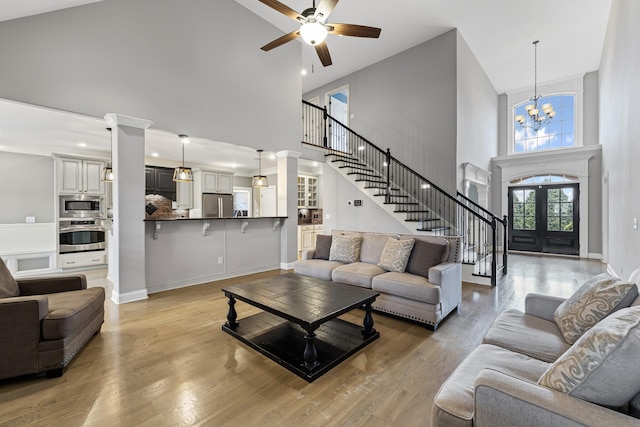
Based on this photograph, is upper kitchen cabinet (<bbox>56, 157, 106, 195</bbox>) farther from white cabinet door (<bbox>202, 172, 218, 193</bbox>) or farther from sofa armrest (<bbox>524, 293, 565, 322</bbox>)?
sofa armrest (<bbox>524, 293, 565, 322</bbox>)

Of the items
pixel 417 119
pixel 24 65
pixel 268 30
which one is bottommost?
pixel 24 65

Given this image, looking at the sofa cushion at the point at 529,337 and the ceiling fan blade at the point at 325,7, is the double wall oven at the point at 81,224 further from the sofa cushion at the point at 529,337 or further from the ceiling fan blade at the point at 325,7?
the sofa cushion at the point at 529,337

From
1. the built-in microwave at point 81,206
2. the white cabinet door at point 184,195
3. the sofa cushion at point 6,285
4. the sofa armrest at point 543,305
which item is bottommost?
the sofa armrest at point 543,305

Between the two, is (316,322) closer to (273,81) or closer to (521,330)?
(521,330)

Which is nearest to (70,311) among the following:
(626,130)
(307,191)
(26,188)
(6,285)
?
(6,285)

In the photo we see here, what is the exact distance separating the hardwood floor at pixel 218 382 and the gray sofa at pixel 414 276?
0.18 metres

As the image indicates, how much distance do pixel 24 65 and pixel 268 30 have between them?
4.02 metres

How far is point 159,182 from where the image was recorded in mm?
6895

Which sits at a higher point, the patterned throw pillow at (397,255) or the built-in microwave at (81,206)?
the built-in microwave at (81,206)

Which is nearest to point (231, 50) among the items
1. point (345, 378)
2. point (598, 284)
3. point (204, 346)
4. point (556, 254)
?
point (204, 346)

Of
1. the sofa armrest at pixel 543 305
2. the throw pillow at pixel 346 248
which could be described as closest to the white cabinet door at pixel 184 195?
the throw pillow at pixel 346 248

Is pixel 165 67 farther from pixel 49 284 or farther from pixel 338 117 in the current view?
pixel 338 117

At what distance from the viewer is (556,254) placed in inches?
313

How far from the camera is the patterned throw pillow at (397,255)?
3.66 m
